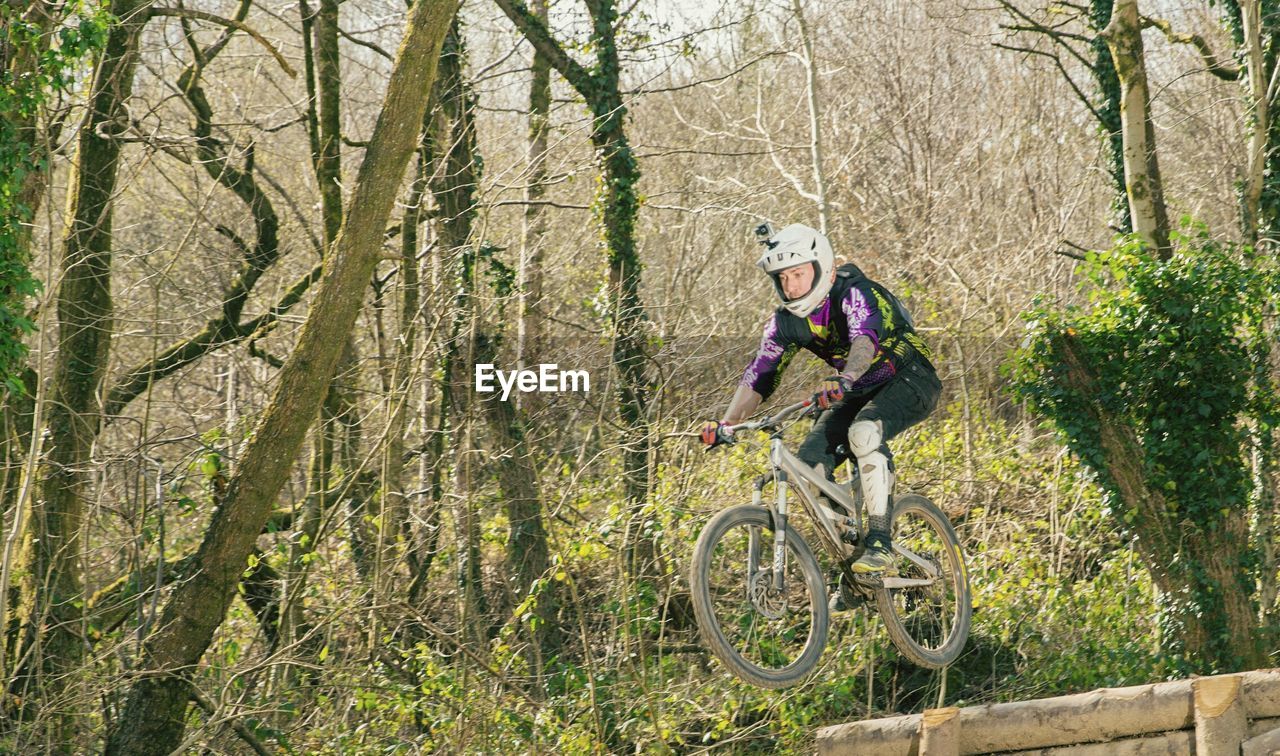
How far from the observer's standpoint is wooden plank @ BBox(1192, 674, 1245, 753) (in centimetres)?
682

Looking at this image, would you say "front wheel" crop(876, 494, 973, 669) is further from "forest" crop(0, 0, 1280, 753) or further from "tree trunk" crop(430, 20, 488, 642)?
"tree trunk" crop(430, 20, 488, 642)

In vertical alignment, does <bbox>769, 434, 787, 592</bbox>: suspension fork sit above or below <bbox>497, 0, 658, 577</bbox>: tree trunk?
below

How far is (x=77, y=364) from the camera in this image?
9.85 metres

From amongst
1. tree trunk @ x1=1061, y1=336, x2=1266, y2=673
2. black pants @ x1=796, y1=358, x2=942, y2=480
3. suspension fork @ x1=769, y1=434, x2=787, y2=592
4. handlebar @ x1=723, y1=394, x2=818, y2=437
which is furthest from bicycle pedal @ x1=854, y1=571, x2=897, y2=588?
tree trunk @ x1=1061, y1=336, x2=1266, y2=673

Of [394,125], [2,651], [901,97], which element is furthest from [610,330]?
[901,97]

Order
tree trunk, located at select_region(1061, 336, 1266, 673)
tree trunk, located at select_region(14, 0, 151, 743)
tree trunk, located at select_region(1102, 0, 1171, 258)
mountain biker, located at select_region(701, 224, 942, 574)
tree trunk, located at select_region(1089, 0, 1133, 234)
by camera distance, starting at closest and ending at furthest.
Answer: mountain biker, located at select_region(701, 224, 942, 574)
tree trunk, located at select_region(14, 0, 151, 743)
tree trunk, located at select_region(1061, 336, 1266, 673)
tree trunk, located at select_region(1102, 0, 1171, 258)
tree trunk, located at select_region(1089, 0, 1133, 234)

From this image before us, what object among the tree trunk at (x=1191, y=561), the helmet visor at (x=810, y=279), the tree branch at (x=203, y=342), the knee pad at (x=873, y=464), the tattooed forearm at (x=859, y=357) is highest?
the tree branch at (x=203, y=342)

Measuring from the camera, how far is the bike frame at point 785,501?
6.02m

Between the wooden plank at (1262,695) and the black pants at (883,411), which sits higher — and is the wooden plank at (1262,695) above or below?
below

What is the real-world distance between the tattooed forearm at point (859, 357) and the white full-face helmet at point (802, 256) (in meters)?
0.29

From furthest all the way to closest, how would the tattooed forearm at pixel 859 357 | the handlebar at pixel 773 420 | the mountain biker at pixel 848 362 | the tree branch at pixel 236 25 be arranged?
1. the tree branch at pixel 236 25
2. the mountain biker at pixel 848 362
3. the tattooed forearm at pixel 859 357
4. the handlebar at pixel 773 420

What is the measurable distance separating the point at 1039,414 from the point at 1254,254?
208 centimetres

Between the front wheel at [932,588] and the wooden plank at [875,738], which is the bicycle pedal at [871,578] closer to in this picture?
the front wheel at [932,588]

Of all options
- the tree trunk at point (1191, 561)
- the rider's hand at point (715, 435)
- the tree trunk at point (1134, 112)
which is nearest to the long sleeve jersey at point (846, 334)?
the rider's hand at point (715, 435)
